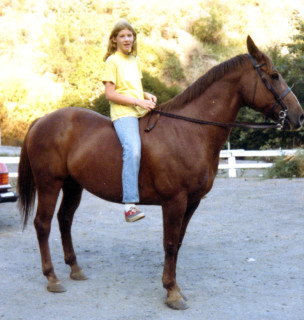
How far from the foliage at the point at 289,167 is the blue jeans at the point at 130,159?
431 inches

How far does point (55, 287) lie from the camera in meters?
5.12

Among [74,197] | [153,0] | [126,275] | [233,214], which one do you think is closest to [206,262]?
[126,275]

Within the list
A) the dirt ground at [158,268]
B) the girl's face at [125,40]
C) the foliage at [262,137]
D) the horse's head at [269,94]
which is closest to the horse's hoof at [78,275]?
the dirt ground at [158,268]

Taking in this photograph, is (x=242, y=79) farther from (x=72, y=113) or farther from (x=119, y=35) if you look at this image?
(x=72, y=113)

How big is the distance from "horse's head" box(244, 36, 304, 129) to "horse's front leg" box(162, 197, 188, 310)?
1.14 meters

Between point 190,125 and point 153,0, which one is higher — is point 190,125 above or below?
below

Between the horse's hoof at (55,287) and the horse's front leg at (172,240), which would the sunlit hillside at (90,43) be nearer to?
the horse's front leg at (172,240)

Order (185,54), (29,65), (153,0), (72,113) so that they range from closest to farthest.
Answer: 1. (72,113)
2. (29,65)
3. (185,54)
4. (153,0)

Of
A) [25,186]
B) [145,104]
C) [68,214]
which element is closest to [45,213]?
[68,214]

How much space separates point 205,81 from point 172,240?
5.06 feet

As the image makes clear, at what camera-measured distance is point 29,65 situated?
37594 mm

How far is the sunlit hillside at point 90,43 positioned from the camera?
A: 3108cm

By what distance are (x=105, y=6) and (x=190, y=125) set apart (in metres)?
50.2

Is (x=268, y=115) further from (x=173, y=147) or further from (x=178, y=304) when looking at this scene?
(x=178, y=304)
